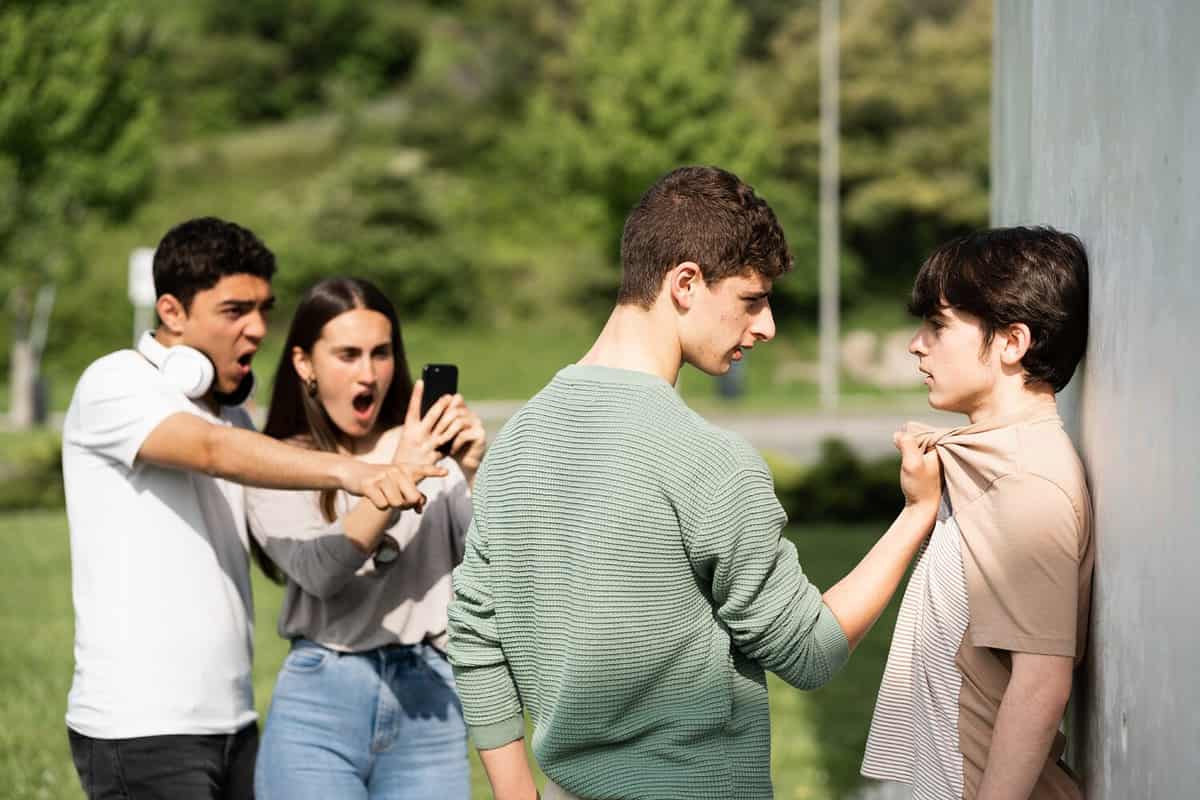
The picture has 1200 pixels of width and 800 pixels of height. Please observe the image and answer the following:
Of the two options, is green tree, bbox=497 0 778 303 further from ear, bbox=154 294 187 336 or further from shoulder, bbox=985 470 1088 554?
shoulder, bbox=985 470 1088 554

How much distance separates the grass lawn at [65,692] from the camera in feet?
23.2

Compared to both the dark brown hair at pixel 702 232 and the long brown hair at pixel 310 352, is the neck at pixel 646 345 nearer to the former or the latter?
the dark brown hair at pixel 702 232

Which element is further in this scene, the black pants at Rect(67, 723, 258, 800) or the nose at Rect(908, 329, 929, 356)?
the black pants at Rect(67, 723, 258, 800)

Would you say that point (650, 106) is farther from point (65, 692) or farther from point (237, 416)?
point (237, 416)

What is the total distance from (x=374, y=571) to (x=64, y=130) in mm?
23013

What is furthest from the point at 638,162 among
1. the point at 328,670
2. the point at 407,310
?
the point at 328,670

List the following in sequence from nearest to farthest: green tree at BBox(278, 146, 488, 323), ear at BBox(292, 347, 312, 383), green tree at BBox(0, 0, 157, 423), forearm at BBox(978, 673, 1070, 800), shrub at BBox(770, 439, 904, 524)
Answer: forearm at BBox(978, 673, 1070, 800) → ear at BBox(292, 347, 312, 383) → shrub at BBox(770, 439, 904, 524) → green tree at BBox(0, 0, 157, 423) → green tree at BBox(278, 146, 488, 323)

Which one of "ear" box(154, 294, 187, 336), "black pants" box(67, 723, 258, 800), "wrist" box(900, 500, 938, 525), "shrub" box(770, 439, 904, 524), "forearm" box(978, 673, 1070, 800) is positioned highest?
"ear" box(154, 294, 187, 336)

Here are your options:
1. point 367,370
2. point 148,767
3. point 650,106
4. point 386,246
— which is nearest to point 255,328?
point 367,370

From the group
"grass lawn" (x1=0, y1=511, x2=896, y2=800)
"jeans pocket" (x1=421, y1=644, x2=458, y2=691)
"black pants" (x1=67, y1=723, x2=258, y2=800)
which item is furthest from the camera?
"grass lawn" (x1=0, y1=511, x2=896, y2=800)

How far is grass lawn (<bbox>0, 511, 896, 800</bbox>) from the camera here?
7.07 m

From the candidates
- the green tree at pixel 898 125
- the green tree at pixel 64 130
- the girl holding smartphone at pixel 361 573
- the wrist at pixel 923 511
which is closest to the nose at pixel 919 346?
the wrist at pixel 923 511

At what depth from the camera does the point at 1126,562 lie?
236 centimetres

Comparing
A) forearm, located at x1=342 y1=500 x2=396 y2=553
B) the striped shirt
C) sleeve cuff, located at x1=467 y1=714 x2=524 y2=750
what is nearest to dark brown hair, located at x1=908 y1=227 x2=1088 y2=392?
the striped shirt
